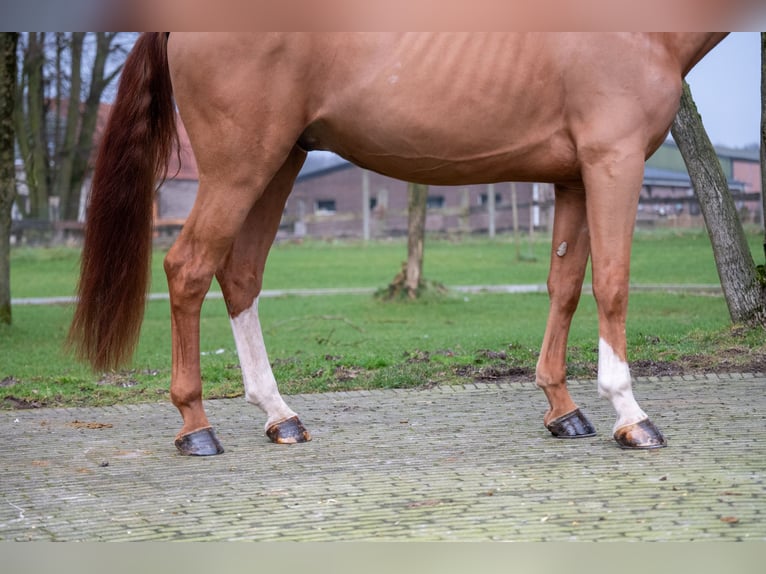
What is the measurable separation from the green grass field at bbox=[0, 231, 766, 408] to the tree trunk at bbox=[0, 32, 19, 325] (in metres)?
Result: 0.73

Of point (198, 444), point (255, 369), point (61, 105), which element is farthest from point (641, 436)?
point (61, 105)

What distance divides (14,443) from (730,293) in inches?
249

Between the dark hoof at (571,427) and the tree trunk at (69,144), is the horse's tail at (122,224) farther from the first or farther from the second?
the tree trunk at (69,144)

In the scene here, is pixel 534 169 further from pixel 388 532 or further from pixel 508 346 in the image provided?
pixel 508 346

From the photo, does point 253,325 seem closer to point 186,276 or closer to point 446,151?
point 186,276

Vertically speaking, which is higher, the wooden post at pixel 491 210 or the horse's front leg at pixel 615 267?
the wooden post at pixel 491 210

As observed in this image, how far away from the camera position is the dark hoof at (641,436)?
4664 millimetres

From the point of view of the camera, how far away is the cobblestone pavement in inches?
135

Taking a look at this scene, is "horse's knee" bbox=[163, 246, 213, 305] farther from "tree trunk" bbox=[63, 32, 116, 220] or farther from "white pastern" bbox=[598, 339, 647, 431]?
"tree trunk" bbox=[63, 32, 116, 220]

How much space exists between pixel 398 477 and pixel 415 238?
1321 centimetres

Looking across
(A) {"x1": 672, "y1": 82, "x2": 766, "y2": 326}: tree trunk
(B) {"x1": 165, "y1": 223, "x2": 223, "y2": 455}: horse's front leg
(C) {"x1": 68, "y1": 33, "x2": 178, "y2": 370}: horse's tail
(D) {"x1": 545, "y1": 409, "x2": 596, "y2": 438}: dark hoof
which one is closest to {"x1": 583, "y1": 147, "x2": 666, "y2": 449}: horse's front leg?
(D) {"x1": 545, "y1": 409, "x2": 596, "y2": 438}: dark hoof

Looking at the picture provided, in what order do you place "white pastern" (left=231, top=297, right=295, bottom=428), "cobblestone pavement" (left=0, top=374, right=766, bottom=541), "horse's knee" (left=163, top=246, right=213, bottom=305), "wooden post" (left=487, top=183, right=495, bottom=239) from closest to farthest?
"cobblestone pavement" (left=0, top=374, right=766, bottom=541)
"horse's knee" (left=163, top=246, right=213, bottom=305)
"white pastern" (left=231, top=297, right=295, bottom=428)
"wooden post" (left=487, top=183, right=495, bottom=239)

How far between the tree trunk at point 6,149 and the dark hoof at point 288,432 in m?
9.19

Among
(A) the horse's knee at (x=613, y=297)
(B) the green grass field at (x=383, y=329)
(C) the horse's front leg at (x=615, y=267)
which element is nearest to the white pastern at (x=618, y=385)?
(C) the horse's front leg at (x=615, y=267)
